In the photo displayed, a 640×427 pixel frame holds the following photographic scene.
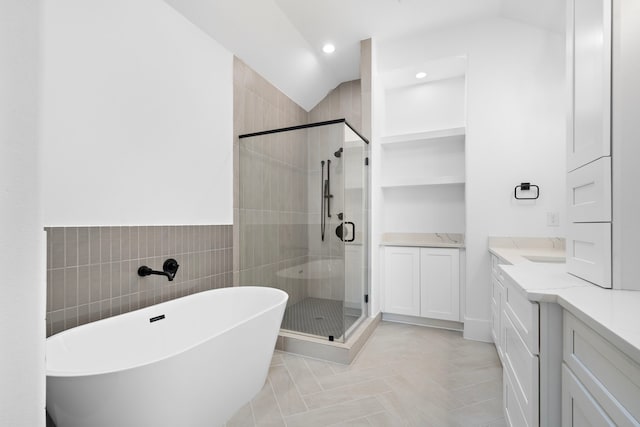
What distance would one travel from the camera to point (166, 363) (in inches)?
48.8

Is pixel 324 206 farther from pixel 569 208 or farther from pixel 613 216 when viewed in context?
pixel 613 216

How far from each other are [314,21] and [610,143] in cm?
272

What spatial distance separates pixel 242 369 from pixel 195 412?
316mm

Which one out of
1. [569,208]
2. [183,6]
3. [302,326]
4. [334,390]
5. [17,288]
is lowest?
[334,390]

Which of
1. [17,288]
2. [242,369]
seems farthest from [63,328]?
[17,288]

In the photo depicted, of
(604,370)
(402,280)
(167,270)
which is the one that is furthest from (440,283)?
(167,270)

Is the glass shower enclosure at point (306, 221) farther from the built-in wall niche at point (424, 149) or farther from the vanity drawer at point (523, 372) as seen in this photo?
the vanity drawer at point (523, 372)

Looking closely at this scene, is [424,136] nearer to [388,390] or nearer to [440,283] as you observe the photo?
[440,283]

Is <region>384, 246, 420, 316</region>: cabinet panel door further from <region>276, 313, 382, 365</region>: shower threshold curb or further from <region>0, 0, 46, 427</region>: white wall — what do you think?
<region>0, 0, 46, 427</region>: white wall

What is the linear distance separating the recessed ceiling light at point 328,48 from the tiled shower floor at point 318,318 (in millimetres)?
2739

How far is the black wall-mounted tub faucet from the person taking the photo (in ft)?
6.35

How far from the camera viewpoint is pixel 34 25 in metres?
0.39

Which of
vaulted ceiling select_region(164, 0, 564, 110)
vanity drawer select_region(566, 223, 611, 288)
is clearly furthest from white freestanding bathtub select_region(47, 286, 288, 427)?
vaulted ceiling select_region(164, 0, 564, 110)

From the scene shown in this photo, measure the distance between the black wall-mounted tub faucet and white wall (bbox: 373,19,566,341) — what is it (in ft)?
8.78
